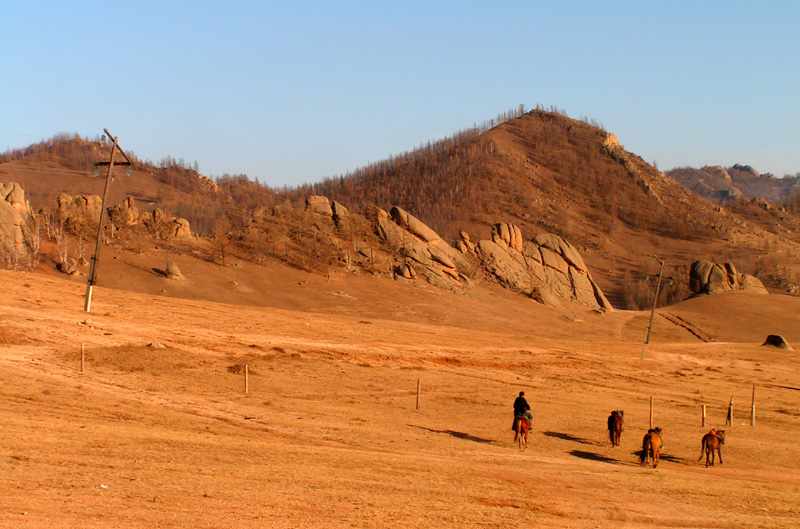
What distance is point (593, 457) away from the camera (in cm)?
2272

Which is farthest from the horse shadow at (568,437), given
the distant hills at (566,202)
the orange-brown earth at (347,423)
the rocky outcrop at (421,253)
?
the distant hills at (566,202)

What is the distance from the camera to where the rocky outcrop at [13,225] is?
57875 mm

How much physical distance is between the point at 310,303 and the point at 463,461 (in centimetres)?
4359

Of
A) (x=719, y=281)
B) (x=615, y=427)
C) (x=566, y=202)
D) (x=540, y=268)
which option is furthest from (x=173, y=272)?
(x=566, y=202)

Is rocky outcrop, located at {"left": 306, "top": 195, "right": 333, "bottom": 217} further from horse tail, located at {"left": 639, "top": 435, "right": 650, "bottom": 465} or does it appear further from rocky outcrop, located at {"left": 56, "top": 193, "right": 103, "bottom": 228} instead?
horse tail, located at {"left": 639, "top": 435, "right": 650, "bottom": 465}

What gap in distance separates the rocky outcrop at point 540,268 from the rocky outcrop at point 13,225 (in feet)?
173

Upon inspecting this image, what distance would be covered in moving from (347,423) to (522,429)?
6.24m

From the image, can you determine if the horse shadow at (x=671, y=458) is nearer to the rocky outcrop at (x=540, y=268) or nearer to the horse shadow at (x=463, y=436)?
the horse shadow at (x=463, y=436)

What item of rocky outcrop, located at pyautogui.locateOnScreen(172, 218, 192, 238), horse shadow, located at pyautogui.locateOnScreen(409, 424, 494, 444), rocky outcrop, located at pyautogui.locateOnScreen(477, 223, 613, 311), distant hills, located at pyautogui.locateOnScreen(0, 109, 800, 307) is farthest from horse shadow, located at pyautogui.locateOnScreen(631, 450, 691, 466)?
distant hills, located at pyautogui.locateOnScreen(0, 109, 800, 307)

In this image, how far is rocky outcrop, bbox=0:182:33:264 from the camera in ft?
190

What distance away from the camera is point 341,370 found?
33.7 meters

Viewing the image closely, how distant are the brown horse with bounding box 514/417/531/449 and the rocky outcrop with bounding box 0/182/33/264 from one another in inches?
1947

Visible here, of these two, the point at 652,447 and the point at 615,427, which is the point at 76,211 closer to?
the point at 615,427

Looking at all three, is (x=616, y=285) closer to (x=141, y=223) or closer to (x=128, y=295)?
(x=141, y=223)
